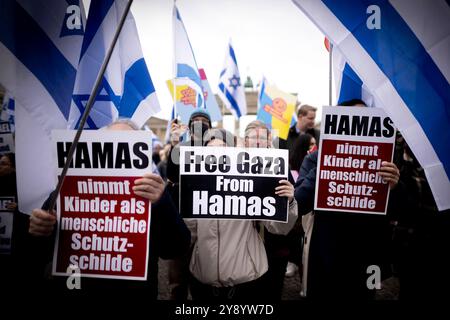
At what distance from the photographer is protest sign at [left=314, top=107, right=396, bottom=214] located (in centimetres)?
207

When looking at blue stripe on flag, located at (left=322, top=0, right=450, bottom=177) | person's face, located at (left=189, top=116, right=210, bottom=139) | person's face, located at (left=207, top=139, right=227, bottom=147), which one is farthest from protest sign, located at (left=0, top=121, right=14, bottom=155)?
blue stripe on flag, located at (left=322, top=0, right=450, bottom=177)

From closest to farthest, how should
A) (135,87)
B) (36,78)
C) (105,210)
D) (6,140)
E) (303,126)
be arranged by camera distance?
(105,210) → (36,78) → (135,87) → (6,140) → (303,126)

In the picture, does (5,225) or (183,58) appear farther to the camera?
(183,58)

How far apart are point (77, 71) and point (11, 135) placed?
1.56m

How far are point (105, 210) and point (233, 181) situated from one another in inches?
30.3

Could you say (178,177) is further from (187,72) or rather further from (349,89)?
(187,72)

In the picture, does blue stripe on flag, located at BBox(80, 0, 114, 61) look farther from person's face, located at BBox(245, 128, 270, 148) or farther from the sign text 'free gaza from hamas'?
person's face, located at BBox(245, 128, 270, 148)

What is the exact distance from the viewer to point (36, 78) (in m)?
2.02

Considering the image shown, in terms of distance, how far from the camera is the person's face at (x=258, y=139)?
2.36 m

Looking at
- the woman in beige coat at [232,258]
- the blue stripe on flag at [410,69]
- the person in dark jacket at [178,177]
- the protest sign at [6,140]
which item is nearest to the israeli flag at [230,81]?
the person in dark jacket at [178,177]

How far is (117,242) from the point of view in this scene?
158 centimetres

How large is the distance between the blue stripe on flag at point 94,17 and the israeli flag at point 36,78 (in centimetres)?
11

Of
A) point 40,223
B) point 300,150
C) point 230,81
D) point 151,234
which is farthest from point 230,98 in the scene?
point 40,223

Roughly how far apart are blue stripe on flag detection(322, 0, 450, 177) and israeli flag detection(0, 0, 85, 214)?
1.78m
